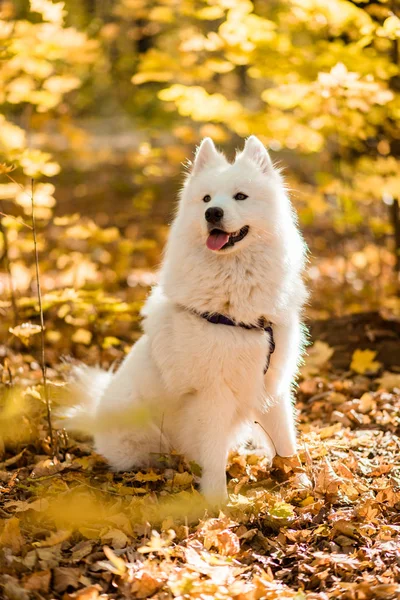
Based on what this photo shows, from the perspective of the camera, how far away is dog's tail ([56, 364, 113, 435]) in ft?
12.6

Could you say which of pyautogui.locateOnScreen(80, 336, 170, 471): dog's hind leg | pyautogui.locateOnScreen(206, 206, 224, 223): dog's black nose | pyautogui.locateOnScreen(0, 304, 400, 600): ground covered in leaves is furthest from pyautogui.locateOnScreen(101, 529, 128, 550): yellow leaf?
pyautogui.locateOnScreen(206, 206, 224, 223): dog's black nose

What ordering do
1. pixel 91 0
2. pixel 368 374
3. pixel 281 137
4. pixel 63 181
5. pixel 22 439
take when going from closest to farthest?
pixel 22 439, pixel 368 374, pixel 281 137, pixel 63 181, pixel 91 0

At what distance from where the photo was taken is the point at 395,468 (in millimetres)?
3504

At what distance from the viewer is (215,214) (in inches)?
122

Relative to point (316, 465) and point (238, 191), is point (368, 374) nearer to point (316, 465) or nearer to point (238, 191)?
point (316, 465)

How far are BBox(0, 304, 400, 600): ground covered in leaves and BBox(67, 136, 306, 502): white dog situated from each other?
17cm

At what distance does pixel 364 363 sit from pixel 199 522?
2684mm

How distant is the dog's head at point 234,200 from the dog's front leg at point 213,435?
0.80 meters

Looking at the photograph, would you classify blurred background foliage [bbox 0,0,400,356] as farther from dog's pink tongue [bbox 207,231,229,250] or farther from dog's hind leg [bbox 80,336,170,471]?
dog's pink tongue [bbox 207,231,229,250]

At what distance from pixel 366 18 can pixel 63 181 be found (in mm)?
9987

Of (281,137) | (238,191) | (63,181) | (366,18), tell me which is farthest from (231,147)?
(238,191)

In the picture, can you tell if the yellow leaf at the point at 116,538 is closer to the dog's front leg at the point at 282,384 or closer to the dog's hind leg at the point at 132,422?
the dog's hind leg at the point at 132,422

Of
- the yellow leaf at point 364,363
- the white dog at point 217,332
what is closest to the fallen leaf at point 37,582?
the white dog at point 217,332

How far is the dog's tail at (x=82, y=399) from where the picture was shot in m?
3.85
